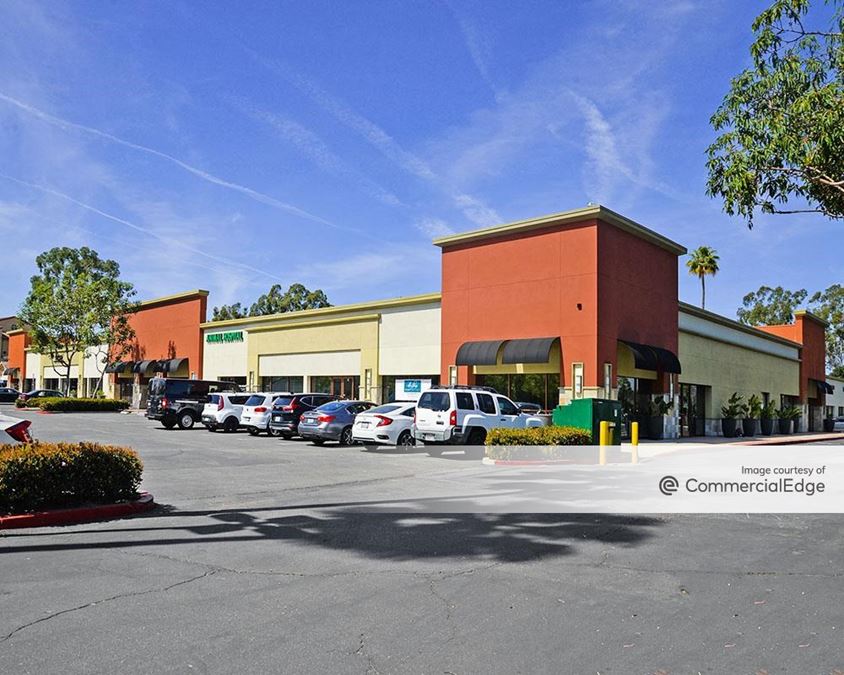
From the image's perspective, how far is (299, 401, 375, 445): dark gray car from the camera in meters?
23.3

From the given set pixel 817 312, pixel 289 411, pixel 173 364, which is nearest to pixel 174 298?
pixel 173 364

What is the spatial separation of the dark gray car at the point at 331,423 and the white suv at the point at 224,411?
21.6 ft

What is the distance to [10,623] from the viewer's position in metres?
5.52

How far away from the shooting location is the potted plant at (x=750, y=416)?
1465 inches

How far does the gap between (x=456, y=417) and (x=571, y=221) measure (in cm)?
1125

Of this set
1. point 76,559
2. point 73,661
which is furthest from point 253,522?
point 73,661

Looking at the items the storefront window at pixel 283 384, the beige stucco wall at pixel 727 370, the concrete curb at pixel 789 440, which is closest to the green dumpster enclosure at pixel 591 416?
the concrete curb at pixel 789 440

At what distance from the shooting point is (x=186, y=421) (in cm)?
3156

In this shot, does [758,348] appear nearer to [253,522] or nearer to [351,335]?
[351,335]

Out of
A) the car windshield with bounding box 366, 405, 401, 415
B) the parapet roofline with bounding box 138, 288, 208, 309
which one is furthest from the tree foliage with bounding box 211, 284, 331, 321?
the car windshield with bounding box 366, 405, 401, 415

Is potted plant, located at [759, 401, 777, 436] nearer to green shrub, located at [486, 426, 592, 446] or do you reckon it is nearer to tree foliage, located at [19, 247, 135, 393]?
green shrub, located at [486, 426, 592, 446]
